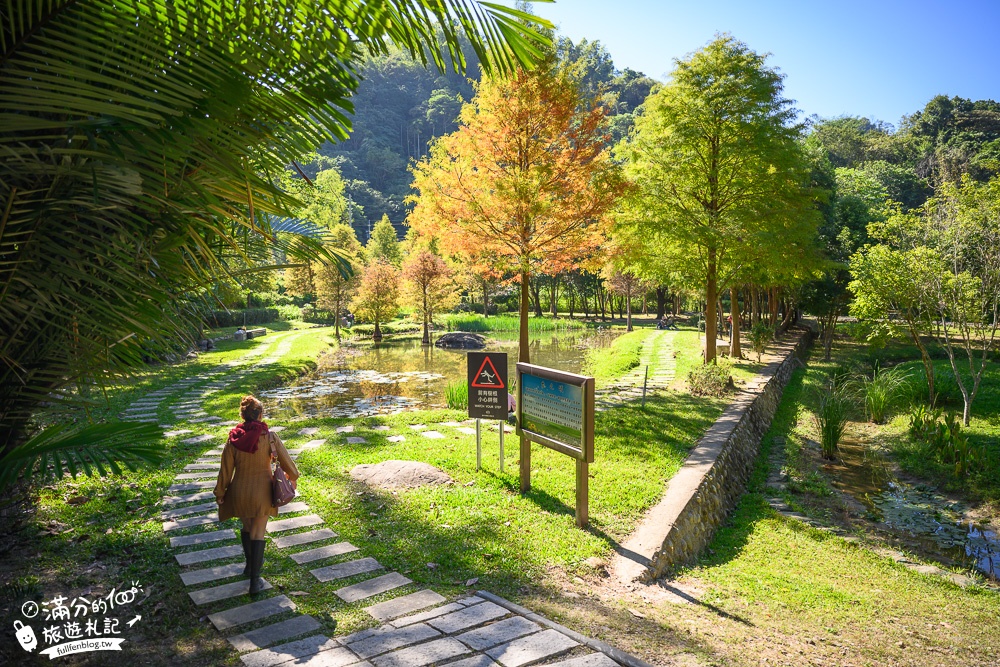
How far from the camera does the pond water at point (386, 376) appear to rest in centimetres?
1307

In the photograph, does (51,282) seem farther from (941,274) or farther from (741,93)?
(741,93)

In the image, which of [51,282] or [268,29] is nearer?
[51,282]

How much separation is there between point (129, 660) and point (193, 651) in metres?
0.33

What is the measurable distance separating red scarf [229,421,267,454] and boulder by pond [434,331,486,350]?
21.5m

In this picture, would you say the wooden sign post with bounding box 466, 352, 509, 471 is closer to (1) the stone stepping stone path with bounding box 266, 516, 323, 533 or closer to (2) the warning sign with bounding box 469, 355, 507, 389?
(2) the warning sign with bounding box 469, 355, 507, 389

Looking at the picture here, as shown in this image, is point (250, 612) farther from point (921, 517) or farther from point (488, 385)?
point (921, 517)

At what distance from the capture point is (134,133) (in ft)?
7.23

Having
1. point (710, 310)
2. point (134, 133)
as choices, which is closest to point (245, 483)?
point (134, 133)

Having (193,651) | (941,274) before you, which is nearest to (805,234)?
(941,274)

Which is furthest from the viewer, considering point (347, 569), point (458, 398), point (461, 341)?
point (461, 341)

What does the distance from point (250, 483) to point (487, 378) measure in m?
3.41

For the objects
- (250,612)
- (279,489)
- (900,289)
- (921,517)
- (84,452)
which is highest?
(900,289)

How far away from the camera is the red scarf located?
4.44 m

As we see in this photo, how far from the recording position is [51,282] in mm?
2188
